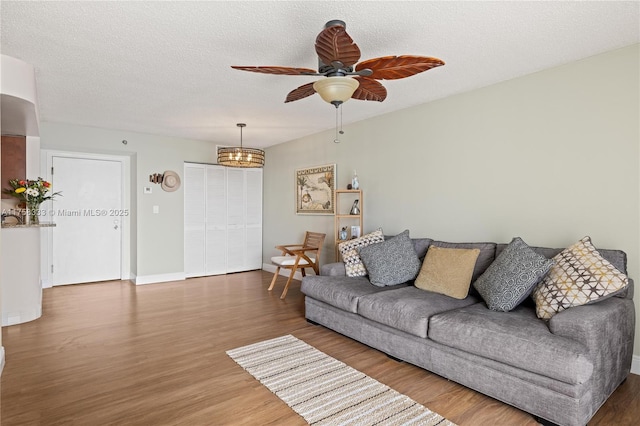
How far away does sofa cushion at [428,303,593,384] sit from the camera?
1.87m

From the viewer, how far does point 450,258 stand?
123 inches

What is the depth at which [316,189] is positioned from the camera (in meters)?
5.49

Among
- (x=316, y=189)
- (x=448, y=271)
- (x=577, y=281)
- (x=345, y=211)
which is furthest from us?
(x=316, y=189)

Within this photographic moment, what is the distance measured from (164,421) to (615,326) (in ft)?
8.65

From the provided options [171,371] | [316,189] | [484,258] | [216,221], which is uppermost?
[316,189]

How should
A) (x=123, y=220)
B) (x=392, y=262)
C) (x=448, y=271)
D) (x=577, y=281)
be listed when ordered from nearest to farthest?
(x=577, y=281) < (x=448, y=271) < (x=392, y=262) < (x=123, y=220)

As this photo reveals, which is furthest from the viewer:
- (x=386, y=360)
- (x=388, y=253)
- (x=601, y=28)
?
(x=388, y=253)

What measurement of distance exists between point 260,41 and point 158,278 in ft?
14.7

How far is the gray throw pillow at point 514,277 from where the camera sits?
246 cm

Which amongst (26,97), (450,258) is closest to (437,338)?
(450,258)

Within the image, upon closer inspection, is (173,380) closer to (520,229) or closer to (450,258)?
(450,258)

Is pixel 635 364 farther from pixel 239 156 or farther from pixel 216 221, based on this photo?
pixel 216 221

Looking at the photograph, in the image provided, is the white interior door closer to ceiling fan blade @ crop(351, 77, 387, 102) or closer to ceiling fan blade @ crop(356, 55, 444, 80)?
ceiling fan blade @ crop(351, 77, 387, 102)

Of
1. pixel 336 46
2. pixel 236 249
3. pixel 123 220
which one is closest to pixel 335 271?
pixel 336 46
